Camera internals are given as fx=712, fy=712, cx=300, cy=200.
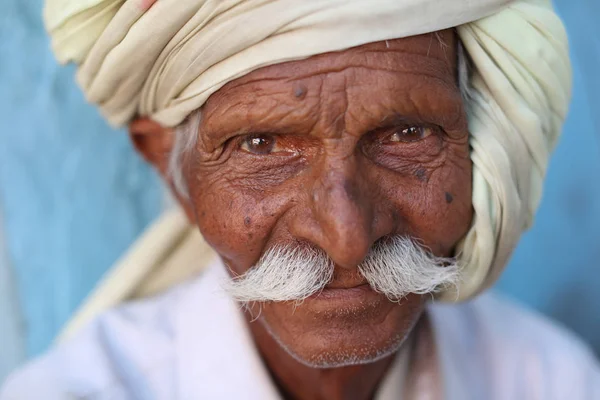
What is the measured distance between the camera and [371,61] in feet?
4.76

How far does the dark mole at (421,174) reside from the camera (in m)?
1.57

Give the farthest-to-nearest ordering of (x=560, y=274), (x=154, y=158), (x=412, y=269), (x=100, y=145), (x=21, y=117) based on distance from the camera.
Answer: (x=560, y=274)
(x=100, y=145)
(x=21, y=117)
(x=154, y=158)
(x=412, y=269)

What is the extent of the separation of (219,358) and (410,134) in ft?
2.47

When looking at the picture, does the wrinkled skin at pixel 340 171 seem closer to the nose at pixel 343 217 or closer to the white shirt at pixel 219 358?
the nose at pixel 343 217

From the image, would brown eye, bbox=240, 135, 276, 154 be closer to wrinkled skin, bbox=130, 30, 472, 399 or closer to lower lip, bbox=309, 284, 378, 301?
wrinkled skin, bbox=130, 30, 472, 399

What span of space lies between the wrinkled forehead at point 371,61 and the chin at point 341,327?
0.47 meters

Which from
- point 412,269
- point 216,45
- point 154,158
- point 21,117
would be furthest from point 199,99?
point 21,117

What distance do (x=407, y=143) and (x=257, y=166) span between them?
1.10 feet

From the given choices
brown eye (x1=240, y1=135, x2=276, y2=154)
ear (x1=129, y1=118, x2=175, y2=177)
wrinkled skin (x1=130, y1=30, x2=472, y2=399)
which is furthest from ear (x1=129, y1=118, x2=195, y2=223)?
brown eye (x1=240, y1=135, x2=276, y2=154)

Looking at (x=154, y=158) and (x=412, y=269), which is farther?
(x=154, y=158)

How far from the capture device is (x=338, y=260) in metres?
1.42

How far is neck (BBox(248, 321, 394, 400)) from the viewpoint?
1.81m

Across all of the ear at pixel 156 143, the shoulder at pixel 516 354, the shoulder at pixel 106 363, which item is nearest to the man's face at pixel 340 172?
the ear at pixel 156 143

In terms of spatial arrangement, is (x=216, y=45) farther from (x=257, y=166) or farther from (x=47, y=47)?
(x=47, y=47)
